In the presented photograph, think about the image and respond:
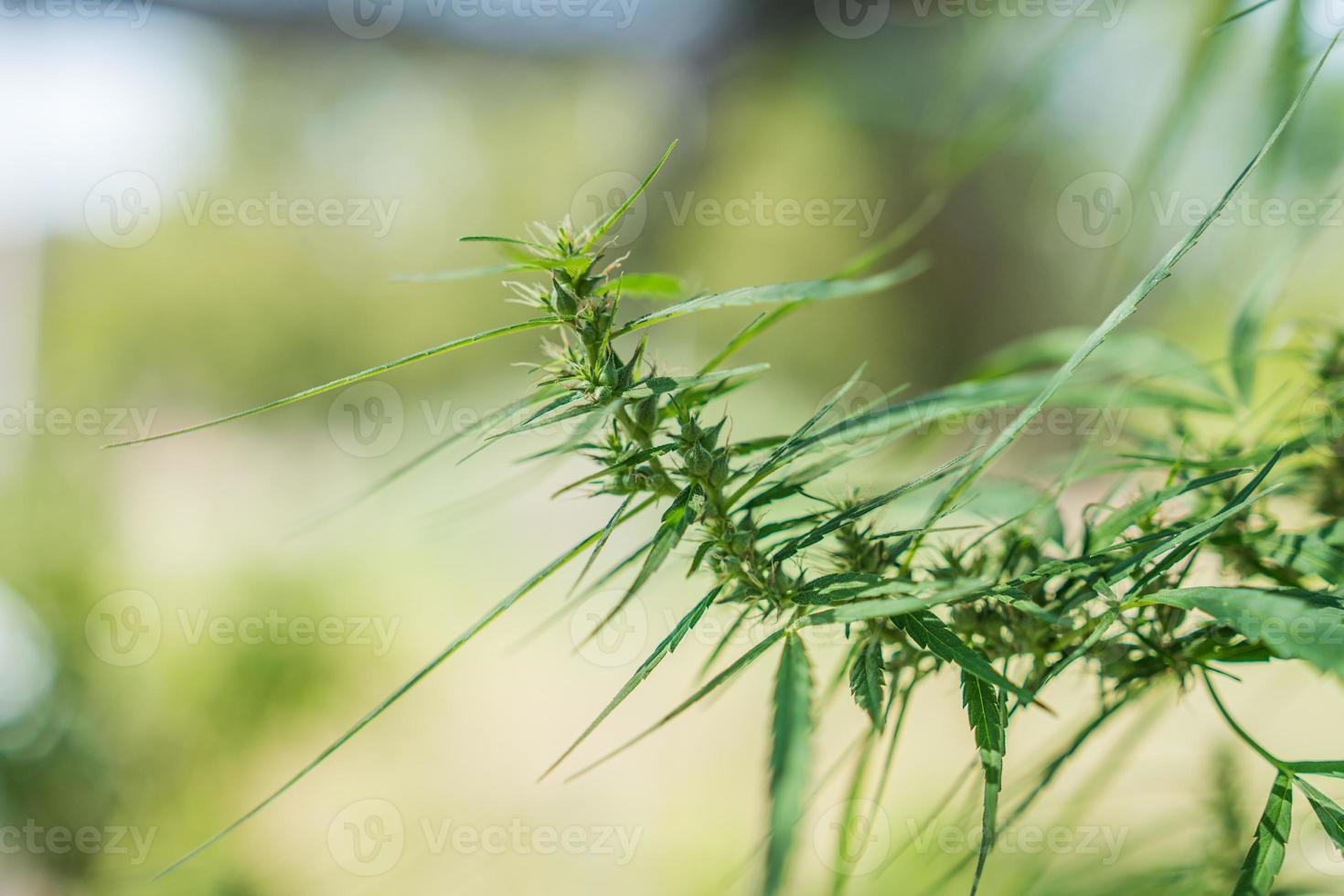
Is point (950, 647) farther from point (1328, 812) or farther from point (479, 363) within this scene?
point (479, 363)

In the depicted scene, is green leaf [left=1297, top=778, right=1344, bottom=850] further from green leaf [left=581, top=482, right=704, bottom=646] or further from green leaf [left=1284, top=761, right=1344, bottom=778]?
green leaf [left=581, top=482, right=704, bottom=646]

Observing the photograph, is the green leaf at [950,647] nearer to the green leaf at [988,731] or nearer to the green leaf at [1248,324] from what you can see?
the green leaf at [988,731]

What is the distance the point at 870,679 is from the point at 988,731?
0.06 feet

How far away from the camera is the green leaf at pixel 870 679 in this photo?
13cm

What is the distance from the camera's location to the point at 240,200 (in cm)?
298

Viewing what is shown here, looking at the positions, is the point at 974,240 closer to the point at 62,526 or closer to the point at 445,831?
the point at 445,831

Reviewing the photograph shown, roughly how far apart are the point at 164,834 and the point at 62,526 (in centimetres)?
51

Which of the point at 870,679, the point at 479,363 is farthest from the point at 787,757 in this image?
the point at 479,363

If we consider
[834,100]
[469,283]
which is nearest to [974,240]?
[834,100]

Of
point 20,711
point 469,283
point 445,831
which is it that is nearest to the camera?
point 20,711

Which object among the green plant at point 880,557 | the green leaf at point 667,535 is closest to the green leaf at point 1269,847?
the green plant at point 880,557

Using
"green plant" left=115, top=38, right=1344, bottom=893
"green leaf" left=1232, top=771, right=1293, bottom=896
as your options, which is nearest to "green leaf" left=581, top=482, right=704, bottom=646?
"green plant" left=115, top=38, right=1344, bottom=893

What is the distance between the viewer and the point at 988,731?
0.42 ft

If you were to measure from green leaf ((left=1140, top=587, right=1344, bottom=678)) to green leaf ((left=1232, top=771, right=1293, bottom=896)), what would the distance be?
0.13 feet
